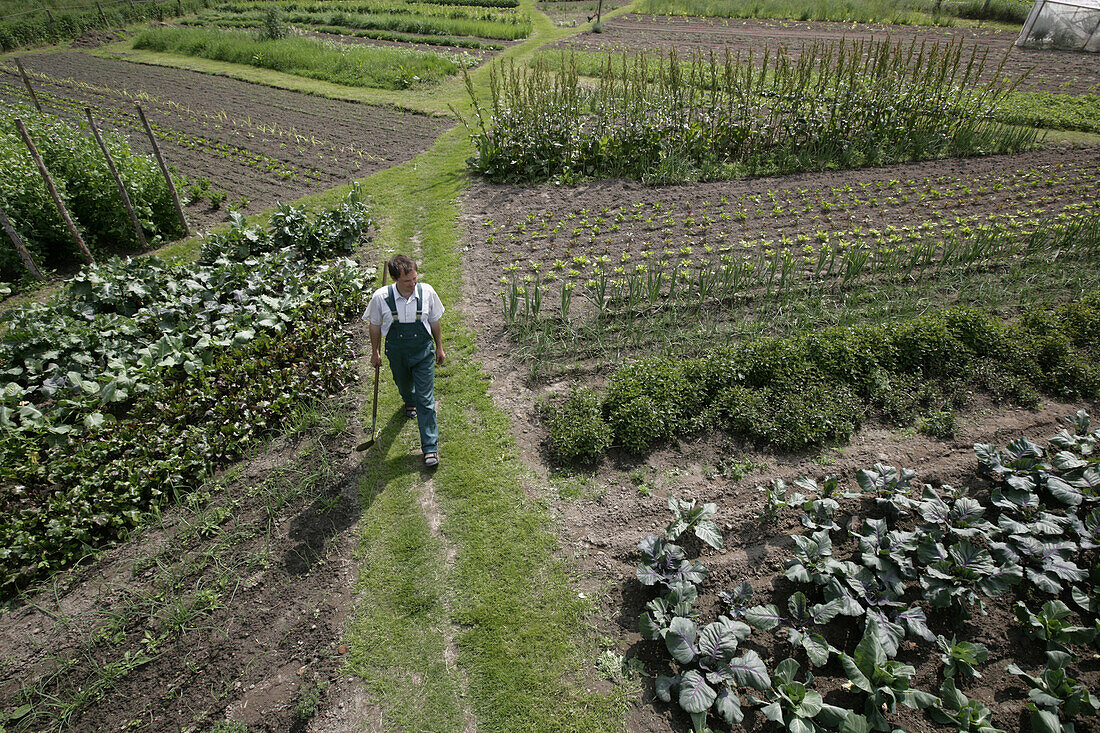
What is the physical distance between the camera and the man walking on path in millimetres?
4977

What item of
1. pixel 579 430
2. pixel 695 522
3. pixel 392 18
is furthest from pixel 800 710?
pixel 392 18

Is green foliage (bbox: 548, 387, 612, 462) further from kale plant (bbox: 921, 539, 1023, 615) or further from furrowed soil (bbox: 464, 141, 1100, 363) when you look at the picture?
kale plant (bbox: 921, 539, 1023, 615)

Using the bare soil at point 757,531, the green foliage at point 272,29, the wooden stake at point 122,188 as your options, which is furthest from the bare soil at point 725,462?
the green foliage at point 272,29

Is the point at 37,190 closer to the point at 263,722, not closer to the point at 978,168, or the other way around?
the point at 263,722

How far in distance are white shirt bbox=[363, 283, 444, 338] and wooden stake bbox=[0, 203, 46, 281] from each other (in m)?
6.21

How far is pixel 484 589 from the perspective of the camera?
439cm

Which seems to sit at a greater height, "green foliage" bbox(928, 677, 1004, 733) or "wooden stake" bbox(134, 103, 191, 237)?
"wooden stake" bbox(134, 103, 191, 237)

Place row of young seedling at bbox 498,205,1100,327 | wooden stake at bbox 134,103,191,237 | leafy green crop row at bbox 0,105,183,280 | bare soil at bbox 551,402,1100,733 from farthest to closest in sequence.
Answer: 1. wooden stake at bbox 134,103,191,237
2. leafy green crop row at bbox 0,105,183,280
3. row of young seedling at bbox 498,205,1100,327
4. bare soil at bbox 551,402,1100,733

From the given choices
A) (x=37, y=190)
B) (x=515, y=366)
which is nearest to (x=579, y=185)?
(x=515, y=366)

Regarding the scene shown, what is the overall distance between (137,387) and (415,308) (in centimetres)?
323

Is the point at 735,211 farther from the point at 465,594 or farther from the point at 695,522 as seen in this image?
the point at 465,594

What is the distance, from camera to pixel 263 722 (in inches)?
142

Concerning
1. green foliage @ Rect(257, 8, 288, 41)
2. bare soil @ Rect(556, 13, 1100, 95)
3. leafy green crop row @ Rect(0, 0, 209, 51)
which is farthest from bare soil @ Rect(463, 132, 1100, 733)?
leafy green crop row @ Rect(0, 0, 209, 51)

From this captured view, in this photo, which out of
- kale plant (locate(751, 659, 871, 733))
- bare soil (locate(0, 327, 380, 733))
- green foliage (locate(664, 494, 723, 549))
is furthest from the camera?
green foliage (locate(664, 494, 723, 549))
